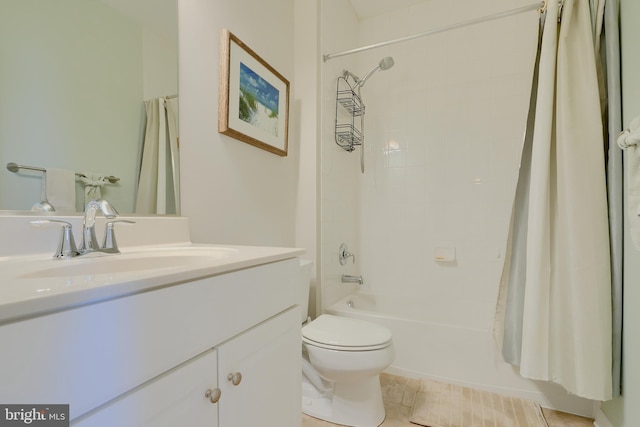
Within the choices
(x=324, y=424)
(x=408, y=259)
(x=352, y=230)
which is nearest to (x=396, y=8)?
(x=352, y=230)

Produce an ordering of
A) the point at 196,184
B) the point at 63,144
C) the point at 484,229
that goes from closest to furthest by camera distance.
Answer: the point at 63,144 → the point at 196,184 → the point at 484,229

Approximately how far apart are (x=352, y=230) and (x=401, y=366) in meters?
1.05

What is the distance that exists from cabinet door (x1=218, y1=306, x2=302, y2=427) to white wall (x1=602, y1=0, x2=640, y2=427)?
1196 mm

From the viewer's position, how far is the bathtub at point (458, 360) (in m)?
1.46

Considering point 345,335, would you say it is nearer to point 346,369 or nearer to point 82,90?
point 346,369

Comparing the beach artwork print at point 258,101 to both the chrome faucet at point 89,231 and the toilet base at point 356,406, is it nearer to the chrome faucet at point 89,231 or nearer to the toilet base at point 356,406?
the chrome faucet at point 89,231

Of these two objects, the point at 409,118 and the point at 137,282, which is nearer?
the point at 137,282

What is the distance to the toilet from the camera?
1.26m

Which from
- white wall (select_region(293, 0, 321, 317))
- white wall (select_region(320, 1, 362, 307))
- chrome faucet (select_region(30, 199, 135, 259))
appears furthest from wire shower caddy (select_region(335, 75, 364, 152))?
chrome faucet (select_region(30, 199, 135, 259))

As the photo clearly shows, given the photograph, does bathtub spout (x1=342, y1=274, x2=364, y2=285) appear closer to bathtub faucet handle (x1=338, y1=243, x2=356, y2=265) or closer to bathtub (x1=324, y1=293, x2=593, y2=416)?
bathtub faucet handle (x1=338, y1=243, x2=356, y2=265)

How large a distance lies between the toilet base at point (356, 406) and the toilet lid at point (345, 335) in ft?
0.68

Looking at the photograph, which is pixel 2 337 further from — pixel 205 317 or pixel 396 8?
pixel 396 8

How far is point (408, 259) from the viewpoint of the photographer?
2373mm

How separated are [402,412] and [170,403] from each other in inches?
49.9
